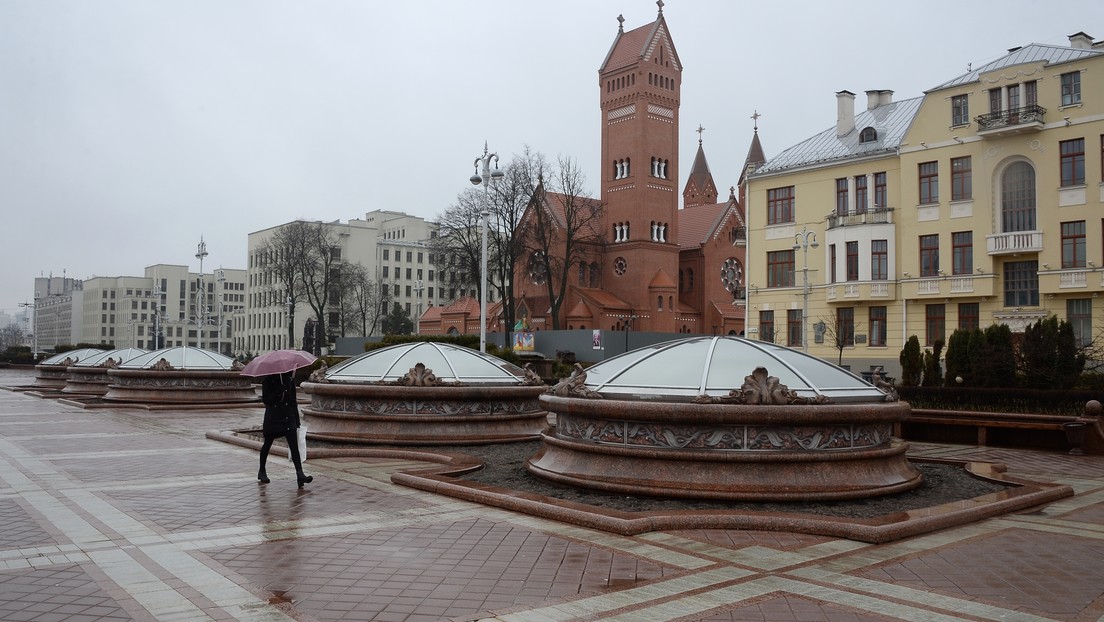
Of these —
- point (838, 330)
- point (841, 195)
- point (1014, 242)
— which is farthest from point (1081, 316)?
point (841, 195)

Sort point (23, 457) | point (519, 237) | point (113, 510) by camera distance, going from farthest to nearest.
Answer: point (519, 237) < point (23, 457) < point (113, 510)

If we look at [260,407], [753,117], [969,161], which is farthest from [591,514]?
[753,117]

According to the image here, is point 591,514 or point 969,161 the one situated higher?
point 969,161

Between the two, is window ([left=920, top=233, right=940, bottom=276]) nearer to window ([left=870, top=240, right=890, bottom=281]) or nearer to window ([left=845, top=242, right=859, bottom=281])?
window ([left=870, top=240, right=890, bottom=281])

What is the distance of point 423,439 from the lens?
14266 millimetres

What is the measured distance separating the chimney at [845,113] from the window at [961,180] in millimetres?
7428

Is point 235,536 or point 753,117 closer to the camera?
point 235,536

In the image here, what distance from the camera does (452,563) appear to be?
6.57 m

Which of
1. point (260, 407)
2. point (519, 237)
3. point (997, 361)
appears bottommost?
point (260, 407)

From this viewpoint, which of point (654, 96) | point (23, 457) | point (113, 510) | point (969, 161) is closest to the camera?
point (113, 510)

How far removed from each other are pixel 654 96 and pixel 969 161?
103ft

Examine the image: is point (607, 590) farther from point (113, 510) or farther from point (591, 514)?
point (113, 510)

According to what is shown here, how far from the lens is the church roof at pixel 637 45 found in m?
65.4

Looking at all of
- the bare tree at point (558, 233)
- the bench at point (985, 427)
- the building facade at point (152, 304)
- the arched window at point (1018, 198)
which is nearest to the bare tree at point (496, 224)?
the bare tree at point (558, 233)
